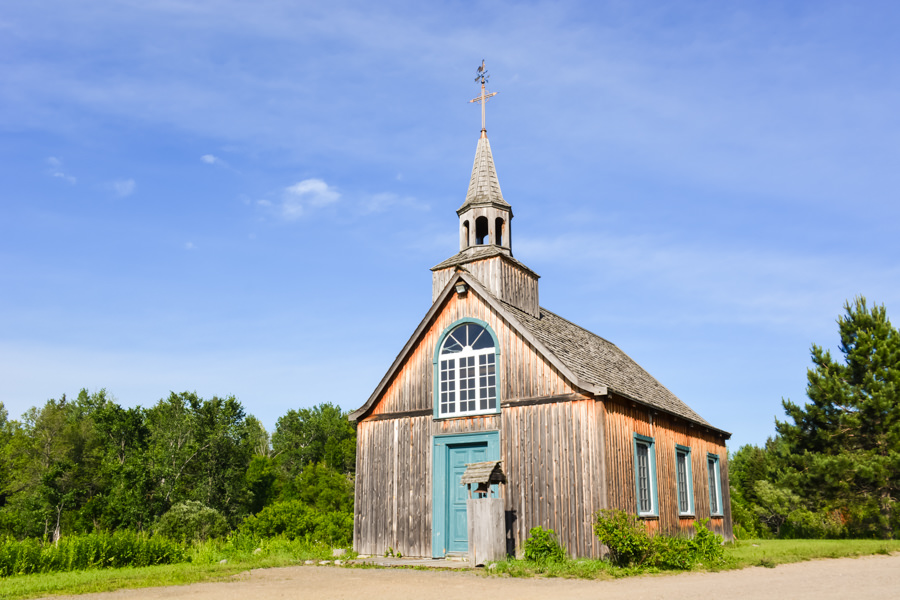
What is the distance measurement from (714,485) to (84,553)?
18.3 meters

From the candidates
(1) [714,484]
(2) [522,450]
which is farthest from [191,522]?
(2) [522,450]

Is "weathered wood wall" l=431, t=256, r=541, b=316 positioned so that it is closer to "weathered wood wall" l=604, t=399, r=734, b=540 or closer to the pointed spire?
the pointed spire

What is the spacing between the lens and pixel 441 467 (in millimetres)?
17250

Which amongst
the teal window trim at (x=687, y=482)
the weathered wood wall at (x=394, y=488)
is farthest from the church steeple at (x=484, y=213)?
the teal window trim at (x=687, y=482)

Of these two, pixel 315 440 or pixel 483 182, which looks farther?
pixel 315 440

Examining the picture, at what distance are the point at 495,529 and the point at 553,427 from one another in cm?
272

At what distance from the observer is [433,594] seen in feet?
33.3

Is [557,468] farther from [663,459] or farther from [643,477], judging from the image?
[663,459]

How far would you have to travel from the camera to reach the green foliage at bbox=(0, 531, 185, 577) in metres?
13.7

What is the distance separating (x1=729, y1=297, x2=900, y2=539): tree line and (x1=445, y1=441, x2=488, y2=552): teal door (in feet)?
54.0

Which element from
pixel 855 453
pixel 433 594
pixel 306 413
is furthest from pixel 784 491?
pixel 306 413

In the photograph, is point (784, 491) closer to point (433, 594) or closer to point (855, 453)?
point (855, 453)

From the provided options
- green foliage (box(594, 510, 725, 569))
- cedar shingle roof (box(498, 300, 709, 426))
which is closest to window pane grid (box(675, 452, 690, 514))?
cedar shingle roof (box(498, 300, 709, 426))

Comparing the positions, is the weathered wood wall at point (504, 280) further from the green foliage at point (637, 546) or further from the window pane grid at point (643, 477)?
the green foliage at point (637, 546)
